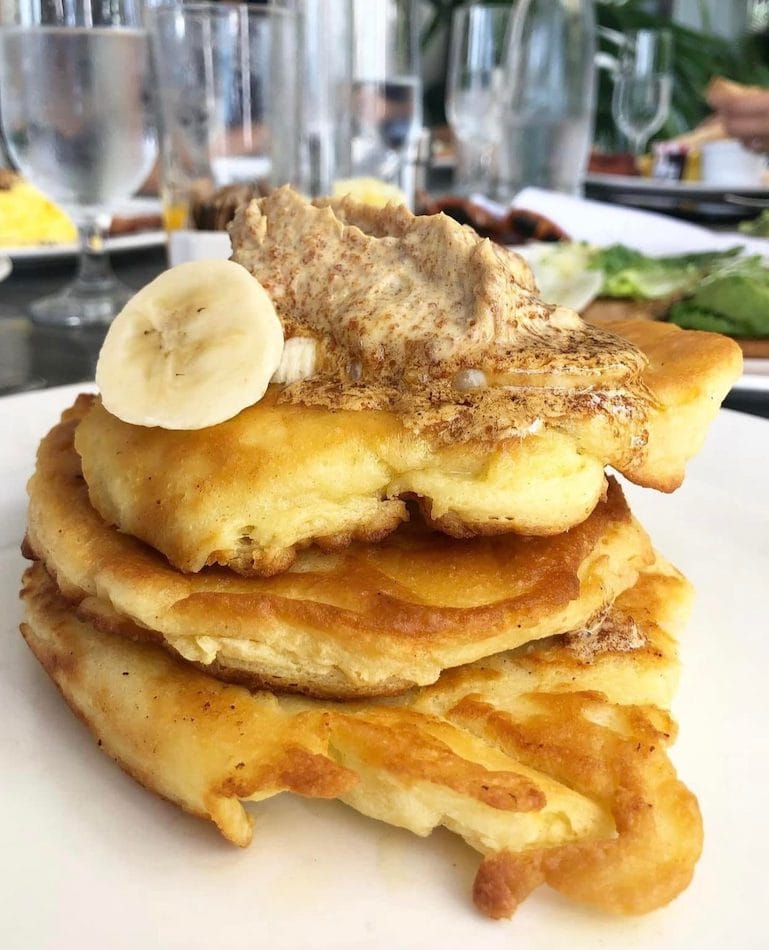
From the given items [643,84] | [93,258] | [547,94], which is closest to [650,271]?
[93,258]

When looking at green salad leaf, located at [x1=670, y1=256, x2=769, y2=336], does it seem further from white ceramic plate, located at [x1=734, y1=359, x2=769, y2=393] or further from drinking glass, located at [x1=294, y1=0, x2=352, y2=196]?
drinking glass, located at [x1=294, y1=0, x2=352, y2=196]

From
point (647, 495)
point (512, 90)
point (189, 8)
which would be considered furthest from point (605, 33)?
point (647, 495)

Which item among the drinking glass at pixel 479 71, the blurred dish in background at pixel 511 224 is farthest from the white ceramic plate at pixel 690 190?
the blurred dish in background at pixel 511 224

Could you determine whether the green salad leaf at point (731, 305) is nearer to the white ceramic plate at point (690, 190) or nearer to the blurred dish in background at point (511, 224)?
the blurred dish in background at point (511, 224)

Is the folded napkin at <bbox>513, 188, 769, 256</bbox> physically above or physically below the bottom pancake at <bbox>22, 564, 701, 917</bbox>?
below

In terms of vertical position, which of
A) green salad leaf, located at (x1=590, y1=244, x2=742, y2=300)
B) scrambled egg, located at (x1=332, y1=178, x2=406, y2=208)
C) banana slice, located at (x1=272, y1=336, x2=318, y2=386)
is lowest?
green salad leaf, located at (x1=590, y1=244, x2=742, y2=300)

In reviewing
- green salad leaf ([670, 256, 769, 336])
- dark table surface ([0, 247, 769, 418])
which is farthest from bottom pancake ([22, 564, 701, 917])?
green salad leaf ([670, 256, 769, 336])
